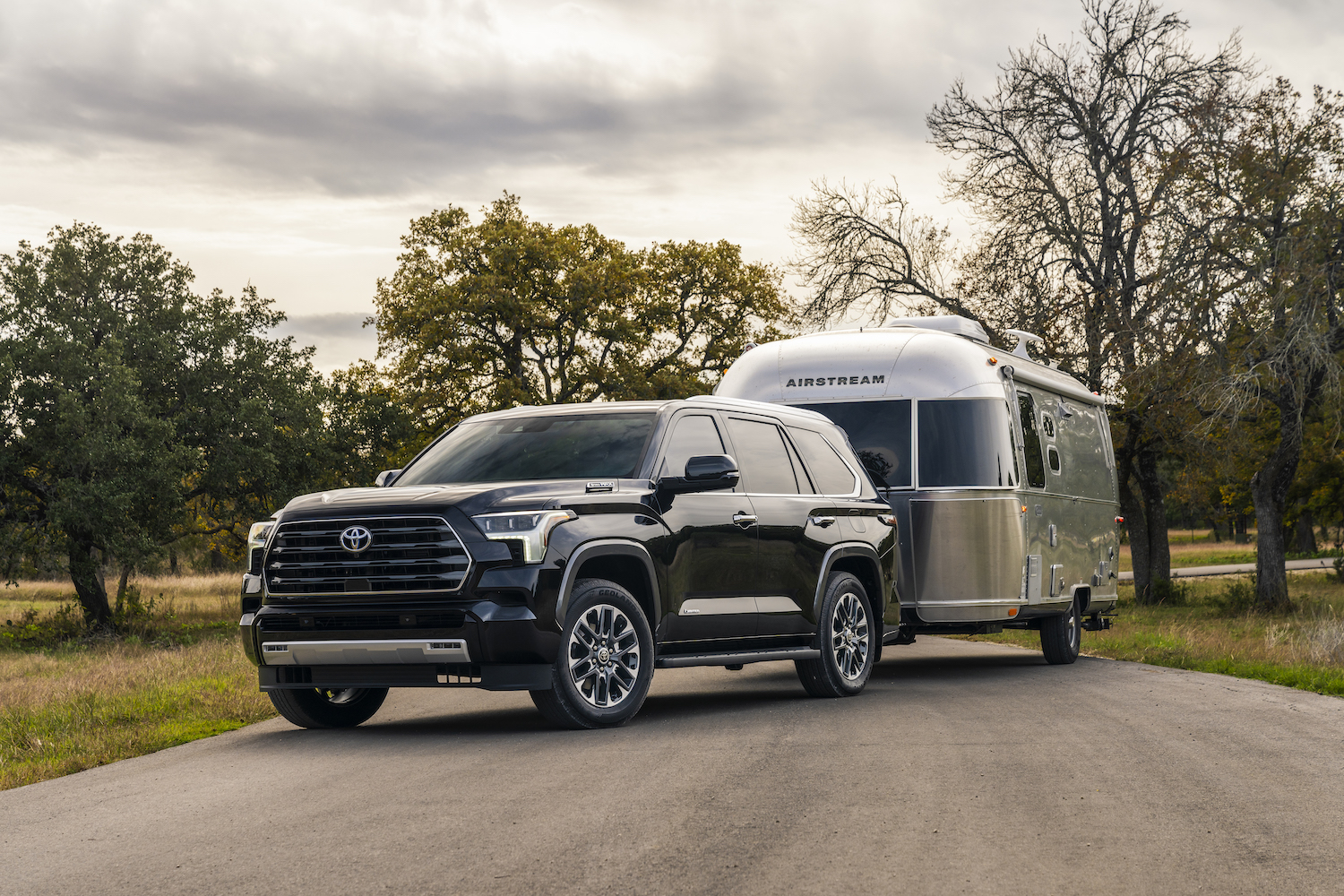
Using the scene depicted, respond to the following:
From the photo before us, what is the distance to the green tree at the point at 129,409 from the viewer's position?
99.4 feet

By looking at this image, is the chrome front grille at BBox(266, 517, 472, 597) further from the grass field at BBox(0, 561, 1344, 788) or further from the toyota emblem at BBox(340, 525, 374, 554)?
the grass field at BBox(0, 561, 1344, 788)

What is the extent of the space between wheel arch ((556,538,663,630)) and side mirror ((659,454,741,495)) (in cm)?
52

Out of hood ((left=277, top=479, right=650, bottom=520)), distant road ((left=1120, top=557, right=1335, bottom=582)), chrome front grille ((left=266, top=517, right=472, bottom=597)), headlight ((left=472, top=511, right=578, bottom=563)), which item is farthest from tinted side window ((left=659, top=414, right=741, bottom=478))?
distant road ((left=1120, top=557, right=1335, bottom=582))

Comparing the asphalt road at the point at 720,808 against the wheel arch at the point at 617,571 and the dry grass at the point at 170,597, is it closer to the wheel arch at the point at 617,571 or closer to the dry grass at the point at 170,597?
the wheel arch at the point at 617,571

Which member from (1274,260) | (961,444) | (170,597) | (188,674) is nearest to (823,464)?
(961,444)

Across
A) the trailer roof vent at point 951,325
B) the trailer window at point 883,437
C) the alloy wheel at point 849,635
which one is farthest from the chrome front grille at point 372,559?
the trailer roof vent at point 951,325

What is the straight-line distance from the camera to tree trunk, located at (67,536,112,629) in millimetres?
31078

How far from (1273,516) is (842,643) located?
2006cm

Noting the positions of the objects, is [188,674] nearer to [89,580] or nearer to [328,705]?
[328,705]

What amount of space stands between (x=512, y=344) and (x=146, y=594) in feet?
56.7

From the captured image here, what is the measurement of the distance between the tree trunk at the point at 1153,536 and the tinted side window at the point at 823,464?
2267 cm

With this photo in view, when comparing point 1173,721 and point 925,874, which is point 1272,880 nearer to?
point 925,874

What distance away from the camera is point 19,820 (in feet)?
21.2

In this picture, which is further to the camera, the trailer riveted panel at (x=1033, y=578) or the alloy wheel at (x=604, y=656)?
the trailer riveted panel at (x=1033, y=578)
